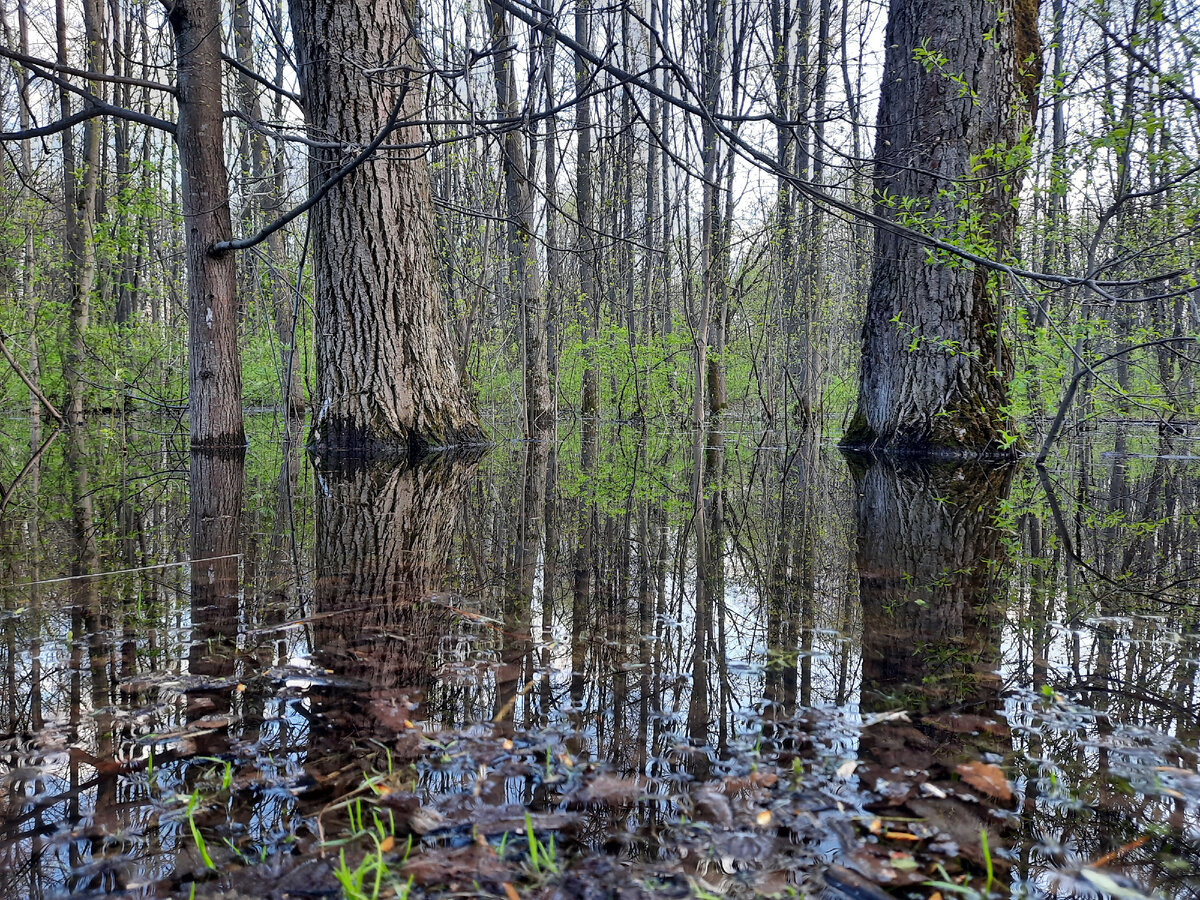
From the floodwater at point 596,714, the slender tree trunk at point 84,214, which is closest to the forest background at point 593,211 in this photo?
the slender tree trunk at point 84,214

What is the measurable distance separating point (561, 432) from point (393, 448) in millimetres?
6788

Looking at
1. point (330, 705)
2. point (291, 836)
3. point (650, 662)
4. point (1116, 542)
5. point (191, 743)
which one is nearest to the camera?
point (291, 836)

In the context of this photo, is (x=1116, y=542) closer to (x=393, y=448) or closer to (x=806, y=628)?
(x=806, y=628)

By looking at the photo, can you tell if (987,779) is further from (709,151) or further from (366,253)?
(709,151)

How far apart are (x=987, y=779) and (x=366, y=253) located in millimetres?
6274

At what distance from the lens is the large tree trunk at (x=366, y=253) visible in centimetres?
620

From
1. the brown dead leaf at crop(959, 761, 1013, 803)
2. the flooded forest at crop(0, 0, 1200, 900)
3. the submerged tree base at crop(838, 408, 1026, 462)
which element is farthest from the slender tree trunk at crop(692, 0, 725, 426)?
the brown dead leaf at crop(959, 761, 1013, 803)

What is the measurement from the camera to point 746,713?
1382 mm

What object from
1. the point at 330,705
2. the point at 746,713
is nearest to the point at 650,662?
the point at 746,713

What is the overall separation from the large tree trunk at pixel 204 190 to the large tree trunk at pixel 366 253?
789 millimetres

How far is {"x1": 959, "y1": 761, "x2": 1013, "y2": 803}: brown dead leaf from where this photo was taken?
3.57 feet

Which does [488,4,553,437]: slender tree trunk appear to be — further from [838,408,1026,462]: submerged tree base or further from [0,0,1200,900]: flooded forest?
[838,408,1026,462]: submerged tree base

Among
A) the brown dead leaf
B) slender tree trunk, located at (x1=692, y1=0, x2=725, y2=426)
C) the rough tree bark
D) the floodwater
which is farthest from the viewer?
slender tree trunk, located at (x1=692, y1=0, x2=725, y2=426)

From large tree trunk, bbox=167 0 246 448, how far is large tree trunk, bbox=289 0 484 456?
0.79 m
